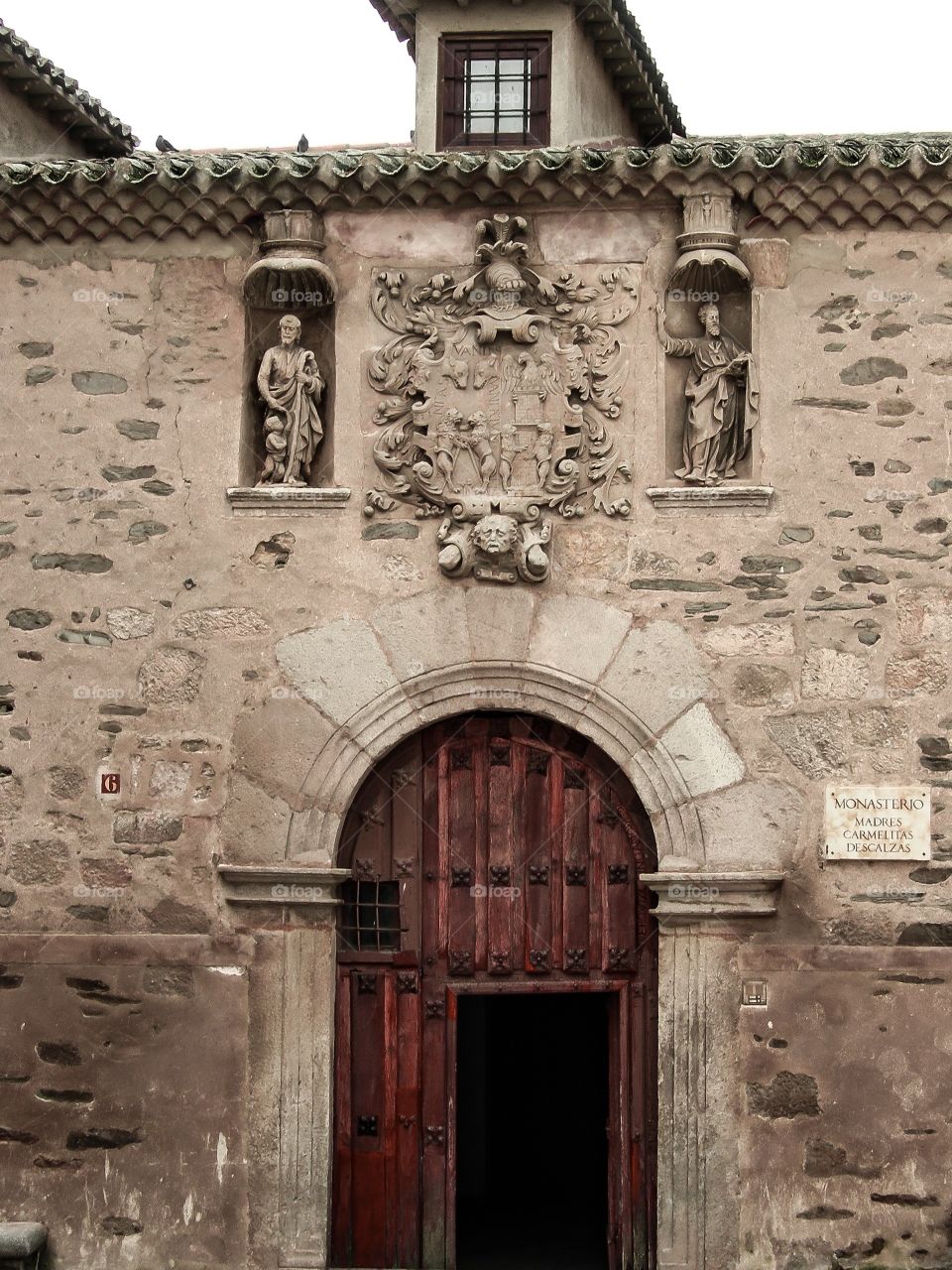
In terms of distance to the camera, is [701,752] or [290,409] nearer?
[701,752]

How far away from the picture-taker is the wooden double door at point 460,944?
10383 millimetres

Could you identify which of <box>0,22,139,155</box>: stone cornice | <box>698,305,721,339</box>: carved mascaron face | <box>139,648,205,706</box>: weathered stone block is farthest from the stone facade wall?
<box>0,22,139,155</box>: stone cornice

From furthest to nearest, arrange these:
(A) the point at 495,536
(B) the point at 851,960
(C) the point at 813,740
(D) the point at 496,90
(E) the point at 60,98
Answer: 1. (E) the point at 60,98
2. (D) the point at 496,90
3. (A) the point at 495,536
4. (C) the point at 813,740
5. (B) the point at 851,960

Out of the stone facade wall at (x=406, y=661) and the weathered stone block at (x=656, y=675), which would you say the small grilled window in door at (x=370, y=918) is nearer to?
the stone facade wall at (x=406, y=661)

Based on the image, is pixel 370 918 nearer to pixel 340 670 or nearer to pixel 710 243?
pixel 340 670

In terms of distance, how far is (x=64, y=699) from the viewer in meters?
10.5

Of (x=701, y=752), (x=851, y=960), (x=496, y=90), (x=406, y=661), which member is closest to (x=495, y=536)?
(x=406, y=661)

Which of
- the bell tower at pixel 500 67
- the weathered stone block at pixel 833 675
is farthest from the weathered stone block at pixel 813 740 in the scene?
the bell tower at pixel 500 67

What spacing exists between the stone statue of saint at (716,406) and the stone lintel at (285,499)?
1768mm

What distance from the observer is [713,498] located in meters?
10.3

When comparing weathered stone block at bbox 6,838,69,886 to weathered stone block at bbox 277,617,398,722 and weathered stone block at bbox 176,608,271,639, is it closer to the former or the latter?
weathered stone block at bbox 176,608,271,639

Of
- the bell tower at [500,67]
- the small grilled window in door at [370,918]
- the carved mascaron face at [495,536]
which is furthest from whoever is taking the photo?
the bell tower at [500,67]

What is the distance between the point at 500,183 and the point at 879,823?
371 cm

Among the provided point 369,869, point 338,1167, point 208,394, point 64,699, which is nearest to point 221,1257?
point 338,1167
